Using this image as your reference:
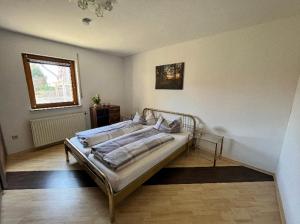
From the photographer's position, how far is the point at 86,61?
3.86 m

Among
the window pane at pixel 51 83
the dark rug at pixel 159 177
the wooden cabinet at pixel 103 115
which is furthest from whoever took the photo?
the wooden cabinet at pixel 103 115

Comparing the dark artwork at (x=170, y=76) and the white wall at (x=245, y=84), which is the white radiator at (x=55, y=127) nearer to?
the dark artwork at (x=170, y=76)

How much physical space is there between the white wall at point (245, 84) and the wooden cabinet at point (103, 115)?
77.6 inches

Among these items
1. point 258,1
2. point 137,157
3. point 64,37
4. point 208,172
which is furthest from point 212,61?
point 64,37

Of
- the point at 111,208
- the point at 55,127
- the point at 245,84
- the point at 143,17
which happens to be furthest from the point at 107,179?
the point at 245,84

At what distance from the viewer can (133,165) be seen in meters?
1.83

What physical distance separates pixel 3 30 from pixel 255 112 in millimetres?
4915

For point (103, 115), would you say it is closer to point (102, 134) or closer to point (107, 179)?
point (102, 134)

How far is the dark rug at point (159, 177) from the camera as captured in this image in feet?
7.05

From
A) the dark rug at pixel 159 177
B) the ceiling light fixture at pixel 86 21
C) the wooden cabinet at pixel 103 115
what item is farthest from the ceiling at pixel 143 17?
the dark rug at pixel 159 177

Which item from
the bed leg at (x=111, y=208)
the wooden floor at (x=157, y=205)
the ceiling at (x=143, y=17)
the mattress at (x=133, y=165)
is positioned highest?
the ceiling at (x=143, y=17)

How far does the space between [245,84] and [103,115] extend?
3.59m

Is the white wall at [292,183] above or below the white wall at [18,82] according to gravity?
below

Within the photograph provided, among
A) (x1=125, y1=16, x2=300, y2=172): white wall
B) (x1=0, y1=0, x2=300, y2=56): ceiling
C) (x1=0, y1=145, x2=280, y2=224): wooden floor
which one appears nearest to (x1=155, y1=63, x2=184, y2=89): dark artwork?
(x1=125, y1=16, x2=300, y2=172): white wall
